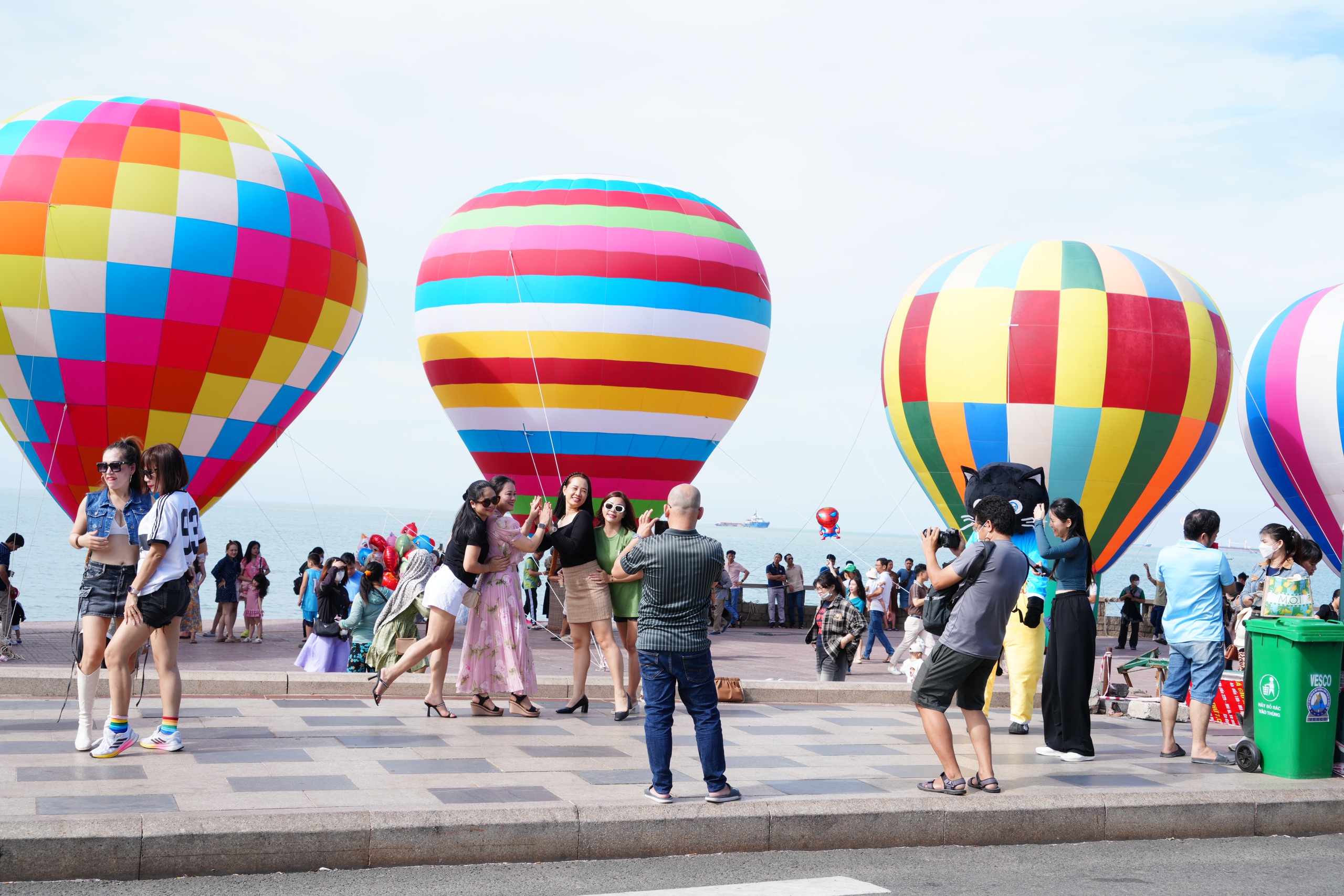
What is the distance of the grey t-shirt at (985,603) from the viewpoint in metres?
6.63

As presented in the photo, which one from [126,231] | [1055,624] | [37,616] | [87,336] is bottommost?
[37,616]

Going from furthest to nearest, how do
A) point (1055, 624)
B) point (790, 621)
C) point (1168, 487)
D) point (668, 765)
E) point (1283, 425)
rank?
point (790, 621)
point (1283, 425)
point (1168, 487)
point (1055, 624)
point (668, 765)

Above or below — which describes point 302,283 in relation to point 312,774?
above

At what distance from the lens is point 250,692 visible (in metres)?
9.52

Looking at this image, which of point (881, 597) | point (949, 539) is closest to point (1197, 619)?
point (949, 539)

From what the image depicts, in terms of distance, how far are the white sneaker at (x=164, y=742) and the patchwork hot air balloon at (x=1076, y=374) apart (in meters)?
16.7

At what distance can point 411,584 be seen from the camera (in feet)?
35.5

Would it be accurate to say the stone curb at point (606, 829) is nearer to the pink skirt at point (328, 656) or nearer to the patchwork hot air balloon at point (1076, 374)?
the pink skirt at point (328, 656)

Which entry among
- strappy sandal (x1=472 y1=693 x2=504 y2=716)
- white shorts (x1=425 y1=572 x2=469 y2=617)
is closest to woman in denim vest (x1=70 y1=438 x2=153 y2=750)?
white shorts (x1=425 y1=572 x2=469 y2=617)

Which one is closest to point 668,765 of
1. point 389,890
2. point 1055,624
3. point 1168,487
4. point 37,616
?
point 389,890

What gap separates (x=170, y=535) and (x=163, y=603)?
378 millimetres

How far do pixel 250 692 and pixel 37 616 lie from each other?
29.1m

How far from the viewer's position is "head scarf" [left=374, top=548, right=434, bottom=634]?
1080 cm

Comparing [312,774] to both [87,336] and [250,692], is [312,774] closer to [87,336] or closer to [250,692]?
[250,692]
